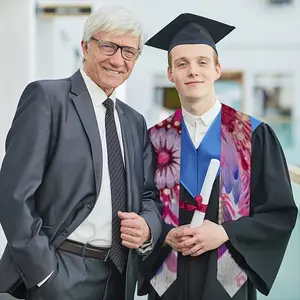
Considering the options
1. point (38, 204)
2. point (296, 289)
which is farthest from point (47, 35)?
point (38, 204)

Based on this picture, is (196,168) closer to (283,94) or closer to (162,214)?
(162,214)

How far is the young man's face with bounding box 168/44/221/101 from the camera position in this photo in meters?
1.81

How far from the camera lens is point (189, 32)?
1.87 metres

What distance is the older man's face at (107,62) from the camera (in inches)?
69.1

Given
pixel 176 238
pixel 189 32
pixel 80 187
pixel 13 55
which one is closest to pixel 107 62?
pixel 189 32

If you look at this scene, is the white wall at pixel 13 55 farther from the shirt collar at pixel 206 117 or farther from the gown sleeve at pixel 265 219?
the gown sleeve at pixel 265 219

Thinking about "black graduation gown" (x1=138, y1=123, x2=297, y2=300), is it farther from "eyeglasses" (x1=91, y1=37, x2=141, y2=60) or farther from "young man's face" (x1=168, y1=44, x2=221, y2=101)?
"eyeglasses" (x1=91, y1=37, x2=141, y2=60)

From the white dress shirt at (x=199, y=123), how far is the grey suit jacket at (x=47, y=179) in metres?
0.24

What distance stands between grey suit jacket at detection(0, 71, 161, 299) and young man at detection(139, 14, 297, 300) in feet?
0.46

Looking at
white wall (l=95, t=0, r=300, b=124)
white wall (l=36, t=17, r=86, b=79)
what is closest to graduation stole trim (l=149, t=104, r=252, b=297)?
white wall (l=36, t=17, r=86, b=79)

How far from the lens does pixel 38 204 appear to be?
1703mm

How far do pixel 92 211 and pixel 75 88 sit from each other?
0.41 meters

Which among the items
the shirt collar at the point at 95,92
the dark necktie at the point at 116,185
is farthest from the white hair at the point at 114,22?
the dark necktie at the point at 116,185

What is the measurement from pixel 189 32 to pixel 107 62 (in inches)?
12.3
